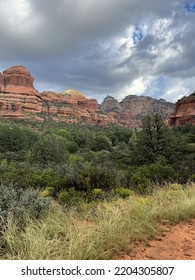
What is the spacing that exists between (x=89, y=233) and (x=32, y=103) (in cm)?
14046

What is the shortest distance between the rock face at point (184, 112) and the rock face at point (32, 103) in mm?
53077

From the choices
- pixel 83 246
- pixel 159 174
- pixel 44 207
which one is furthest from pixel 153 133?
pixel 83 246

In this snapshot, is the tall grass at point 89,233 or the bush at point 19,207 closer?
the tall grass at point 89,233

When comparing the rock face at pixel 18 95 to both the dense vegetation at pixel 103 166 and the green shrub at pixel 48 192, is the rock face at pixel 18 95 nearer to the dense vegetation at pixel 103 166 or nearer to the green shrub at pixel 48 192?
the dense vegetation at pixel 103 166

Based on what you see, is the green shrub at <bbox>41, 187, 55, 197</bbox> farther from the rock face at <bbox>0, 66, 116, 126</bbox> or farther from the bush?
the rock face at <bbox>0, 66, 116, 126</bbox>

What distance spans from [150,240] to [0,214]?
104 inches

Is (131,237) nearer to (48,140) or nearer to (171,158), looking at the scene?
(171,158)

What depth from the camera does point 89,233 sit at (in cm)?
409

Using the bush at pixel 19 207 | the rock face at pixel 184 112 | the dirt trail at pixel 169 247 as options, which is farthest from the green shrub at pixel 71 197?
the rock face at pixel 184 112

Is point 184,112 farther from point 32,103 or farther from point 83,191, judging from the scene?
point 83,191

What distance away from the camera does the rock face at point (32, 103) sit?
412 feet

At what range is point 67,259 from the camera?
3541 millimetres

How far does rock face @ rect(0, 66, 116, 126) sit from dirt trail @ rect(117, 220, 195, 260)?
116 metres

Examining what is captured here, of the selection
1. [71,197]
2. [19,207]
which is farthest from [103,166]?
[19,207]
